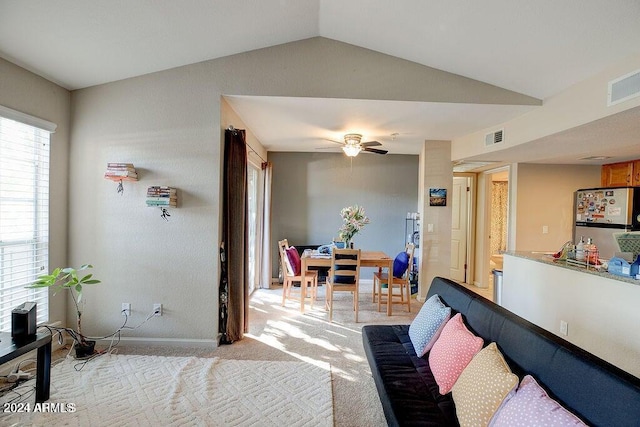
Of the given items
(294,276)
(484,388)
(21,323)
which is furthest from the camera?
Answer: (294,276)

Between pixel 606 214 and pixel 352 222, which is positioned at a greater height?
pixel 606 214

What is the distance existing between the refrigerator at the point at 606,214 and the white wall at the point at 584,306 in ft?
4.71

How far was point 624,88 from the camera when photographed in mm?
2156

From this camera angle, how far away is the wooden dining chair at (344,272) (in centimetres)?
366

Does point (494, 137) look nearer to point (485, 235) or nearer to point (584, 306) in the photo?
point (584, 306)

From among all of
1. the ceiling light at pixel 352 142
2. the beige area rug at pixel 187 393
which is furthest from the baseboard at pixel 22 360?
the ceiling light at pixel 352 142

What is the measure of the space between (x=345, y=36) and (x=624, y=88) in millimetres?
2197

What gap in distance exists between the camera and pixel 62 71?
105 inches

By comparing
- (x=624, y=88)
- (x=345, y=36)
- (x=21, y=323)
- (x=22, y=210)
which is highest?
(x=345, y=36)

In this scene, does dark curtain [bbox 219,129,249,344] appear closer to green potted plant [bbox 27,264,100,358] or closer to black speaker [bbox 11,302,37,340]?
green potted plant [bbox 27,264,100,358]

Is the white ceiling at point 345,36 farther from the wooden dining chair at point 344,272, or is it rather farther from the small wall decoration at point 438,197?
the wooden dining chair at point 344,272

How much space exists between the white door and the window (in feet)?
18.9

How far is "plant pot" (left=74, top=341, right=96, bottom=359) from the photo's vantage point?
269 cm

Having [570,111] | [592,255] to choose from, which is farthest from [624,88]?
[592,255]
